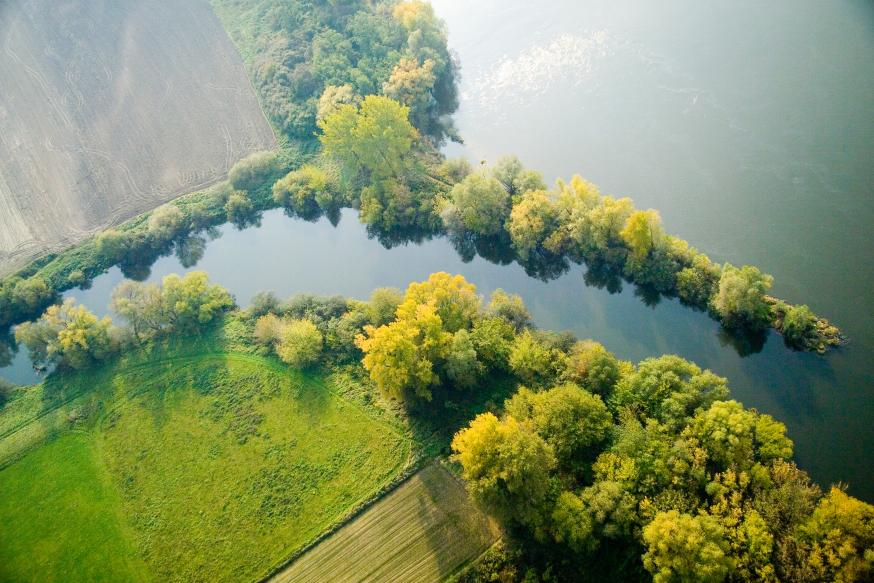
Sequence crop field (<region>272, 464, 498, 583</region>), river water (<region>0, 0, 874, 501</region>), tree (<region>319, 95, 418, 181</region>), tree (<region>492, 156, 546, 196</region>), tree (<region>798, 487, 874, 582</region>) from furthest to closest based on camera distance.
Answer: tree (<region>319, 95, 418, 181</region>) → tree (<region>492, 156, 546, 196</region>) → river water (<region>0, 0, 874, 501</region>) → crop field (<region>272, 464, 498, 583</region>) → tree (<region>798, 487, 874, 582</region>)

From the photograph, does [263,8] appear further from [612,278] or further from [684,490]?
[684,490]

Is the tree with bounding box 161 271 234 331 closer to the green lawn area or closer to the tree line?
the tree line

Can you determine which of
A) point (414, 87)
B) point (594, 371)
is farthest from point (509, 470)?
point (414, 87)

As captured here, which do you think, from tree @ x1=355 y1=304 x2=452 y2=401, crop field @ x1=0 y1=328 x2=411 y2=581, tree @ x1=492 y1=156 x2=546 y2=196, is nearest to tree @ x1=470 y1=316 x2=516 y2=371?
tree @ x1=355 y1=304 x2=452 y2=401

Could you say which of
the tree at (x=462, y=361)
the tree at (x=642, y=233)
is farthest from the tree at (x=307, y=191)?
the tree at (x=642, y=233)

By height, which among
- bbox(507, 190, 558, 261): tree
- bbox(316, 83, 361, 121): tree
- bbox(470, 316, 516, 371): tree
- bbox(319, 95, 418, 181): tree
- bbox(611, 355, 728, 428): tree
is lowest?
bbox(611, 355, 728, 428): tree

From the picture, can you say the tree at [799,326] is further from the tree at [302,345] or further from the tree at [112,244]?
the tree at [112,244]
